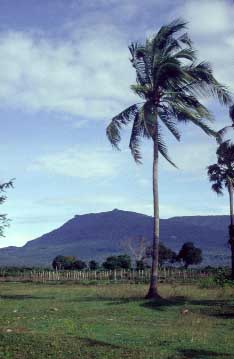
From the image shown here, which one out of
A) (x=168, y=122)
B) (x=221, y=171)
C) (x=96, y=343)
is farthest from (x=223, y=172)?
(x=96, y=343)

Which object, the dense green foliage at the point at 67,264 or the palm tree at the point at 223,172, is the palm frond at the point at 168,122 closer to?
the palm tree at the point at 223,172

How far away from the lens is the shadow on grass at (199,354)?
11.4m

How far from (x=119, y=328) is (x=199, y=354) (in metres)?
4.47

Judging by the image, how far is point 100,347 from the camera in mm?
12273

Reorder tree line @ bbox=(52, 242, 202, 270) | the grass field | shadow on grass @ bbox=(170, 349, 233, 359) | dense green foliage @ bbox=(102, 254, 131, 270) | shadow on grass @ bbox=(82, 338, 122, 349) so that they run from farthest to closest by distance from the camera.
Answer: tree line @ bbox=(52, 242, 202, 270) < dense green foliage @ bbox=(102, 254, 131, 270) < shadow on grass @ bbox=(82, 338, 122, 349) < the grass field < shadow on grass @ bbox=(170, 349, 233, 359)

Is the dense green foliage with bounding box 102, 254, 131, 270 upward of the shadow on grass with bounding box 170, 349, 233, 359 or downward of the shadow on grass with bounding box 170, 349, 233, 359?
upward

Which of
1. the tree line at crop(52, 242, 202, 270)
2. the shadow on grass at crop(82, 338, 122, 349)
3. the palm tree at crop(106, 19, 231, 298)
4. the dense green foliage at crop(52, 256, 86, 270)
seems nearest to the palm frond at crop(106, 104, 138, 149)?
the palm tree at crop(106, 19, 231, 298)

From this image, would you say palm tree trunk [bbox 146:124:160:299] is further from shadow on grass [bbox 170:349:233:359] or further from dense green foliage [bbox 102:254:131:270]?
dense green foliage [bbox 102:254:131:270]

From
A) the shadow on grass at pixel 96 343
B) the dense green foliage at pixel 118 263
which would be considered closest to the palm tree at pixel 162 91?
the shadow on grass at pixel 96 343

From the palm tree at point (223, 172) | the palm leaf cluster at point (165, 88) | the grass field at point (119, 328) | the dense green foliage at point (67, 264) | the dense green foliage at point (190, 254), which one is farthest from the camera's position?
the dense green foliage at point (67, 264)

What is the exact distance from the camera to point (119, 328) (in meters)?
15.9

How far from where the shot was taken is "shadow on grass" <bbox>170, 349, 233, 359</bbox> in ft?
37.3

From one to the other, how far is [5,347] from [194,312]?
10.5 m

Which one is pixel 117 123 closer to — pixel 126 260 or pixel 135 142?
pixel 135 142
